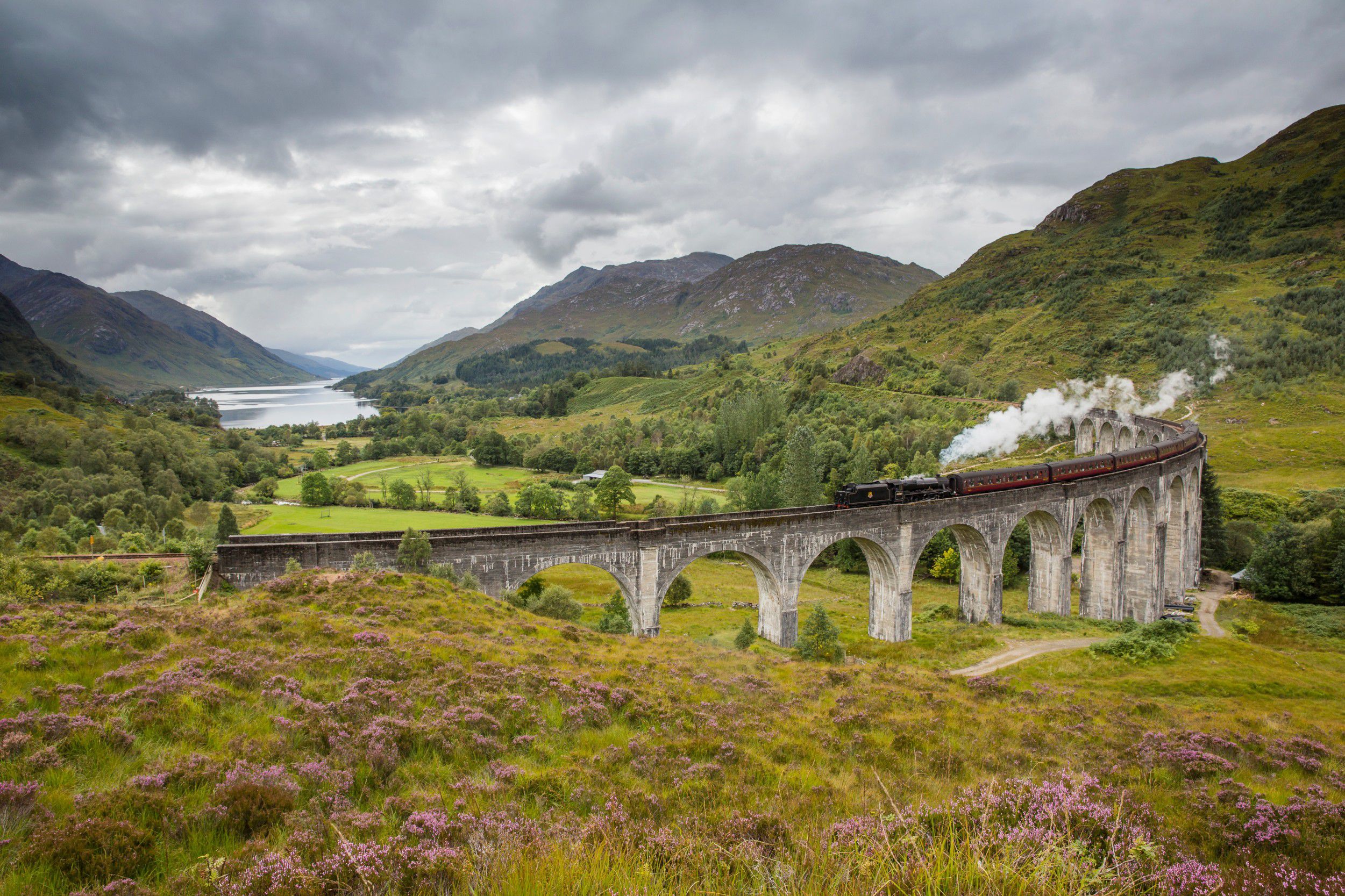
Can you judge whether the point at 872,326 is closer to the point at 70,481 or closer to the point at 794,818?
the point at 70,481

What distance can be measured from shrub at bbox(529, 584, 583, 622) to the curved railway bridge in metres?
5.80

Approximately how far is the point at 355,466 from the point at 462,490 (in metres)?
57.7

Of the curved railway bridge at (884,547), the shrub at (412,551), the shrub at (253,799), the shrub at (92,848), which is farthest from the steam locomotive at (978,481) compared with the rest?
the shrub at (92,848)

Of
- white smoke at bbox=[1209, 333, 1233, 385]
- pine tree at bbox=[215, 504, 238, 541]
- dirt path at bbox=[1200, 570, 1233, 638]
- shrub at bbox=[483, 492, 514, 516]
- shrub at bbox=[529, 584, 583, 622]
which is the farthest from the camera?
white smoke at bbox=[1209, 333, 1233, 385]

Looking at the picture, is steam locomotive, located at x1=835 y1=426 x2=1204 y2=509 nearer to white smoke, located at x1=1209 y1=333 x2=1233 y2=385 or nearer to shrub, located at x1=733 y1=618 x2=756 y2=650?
shrub, located at x1=733 y1=618 x2=756 y2=650

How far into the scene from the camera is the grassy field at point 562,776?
476 centimetres

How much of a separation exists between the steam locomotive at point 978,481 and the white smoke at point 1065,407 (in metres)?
40.6

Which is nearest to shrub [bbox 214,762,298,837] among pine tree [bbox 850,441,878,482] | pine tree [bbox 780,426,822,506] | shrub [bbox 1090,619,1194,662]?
shrub [bbox 1090,619,1194,662]

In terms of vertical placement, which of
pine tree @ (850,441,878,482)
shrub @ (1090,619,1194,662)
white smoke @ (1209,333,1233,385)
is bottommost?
shrub @ (1090,619,1194,662)

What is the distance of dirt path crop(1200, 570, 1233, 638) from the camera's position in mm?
41938

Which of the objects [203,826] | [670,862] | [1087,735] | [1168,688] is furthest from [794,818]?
[1168,688]

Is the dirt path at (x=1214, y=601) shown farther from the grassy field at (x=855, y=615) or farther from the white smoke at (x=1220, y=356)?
the white smoke at (x=1220, y=356)

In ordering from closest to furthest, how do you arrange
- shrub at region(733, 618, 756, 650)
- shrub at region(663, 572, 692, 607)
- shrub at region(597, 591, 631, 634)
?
shrub at region(597, 591, 631, 634) < shrub at region(733, 618, 756, 650) < shrub at region(663, 572, 692, 607)

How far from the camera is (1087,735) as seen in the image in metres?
14.3
